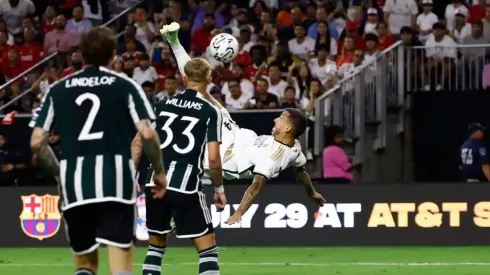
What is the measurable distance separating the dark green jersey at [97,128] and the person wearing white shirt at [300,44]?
1420 cm

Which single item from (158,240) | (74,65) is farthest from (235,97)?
(158,240)

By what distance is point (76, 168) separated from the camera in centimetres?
835

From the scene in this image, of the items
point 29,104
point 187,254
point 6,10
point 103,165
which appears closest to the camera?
point 103,165

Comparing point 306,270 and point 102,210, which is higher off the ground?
point 102,210

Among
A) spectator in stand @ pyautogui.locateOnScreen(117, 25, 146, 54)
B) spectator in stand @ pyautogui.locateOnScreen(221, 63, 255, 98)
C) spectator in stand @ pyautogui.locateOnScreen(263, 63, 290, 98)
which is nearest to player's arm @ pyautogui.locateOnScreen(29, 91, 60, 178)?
spectator in stand @ pyautogui.locateOnScreen(263, 63, 290, 98)

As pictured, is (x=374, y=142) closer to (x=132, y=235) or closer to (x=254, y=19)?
(x=254, y=19)

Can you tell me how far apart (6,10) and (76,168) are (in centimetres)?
1776

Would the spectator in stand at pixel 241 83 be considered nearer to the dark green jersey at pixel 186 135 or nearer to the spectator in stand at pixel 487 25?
the spectator in stand at pixel 487 25

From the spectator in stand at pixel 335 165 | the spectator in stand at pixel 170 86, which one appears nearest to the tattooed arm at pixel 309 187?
the spectator in stand at pixel 335 165

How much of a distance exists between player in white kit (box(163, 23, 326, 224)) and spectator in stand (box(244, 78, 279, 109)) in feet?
23.3

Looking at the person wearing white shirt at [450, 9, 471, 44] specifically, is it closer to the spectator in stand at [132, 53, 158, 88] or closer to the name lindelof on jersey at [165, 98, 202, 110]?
the spectator in stand at [132, 53, 158, 88]

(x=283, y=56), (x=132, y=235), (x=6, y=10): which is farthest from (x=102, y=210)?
(x=6, y=10)

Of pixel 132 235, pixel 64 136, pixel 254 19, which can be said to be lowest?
pixel 132 235

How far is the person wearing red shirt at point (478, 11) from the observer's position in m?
22.3
